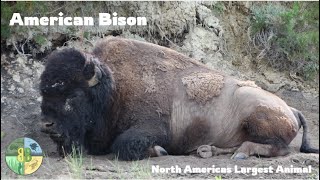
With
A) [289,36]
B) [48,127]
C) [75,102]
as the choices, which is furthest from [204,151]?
[289,36]

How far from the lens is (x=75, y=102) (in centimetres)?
668

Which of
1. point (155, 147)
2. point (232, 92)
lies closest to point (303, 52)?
point (232, 92)

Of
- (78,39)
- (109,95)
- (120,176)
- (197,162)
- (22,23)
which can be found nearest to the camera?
(120,176)

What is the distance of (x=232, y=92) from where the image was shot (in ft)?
23.7

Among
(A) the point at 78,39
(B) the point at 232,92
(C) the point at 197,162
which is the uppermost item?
(A) the point at 78,39

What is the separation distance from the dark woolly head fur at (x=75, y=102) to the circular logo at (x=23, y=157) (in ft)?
1.49

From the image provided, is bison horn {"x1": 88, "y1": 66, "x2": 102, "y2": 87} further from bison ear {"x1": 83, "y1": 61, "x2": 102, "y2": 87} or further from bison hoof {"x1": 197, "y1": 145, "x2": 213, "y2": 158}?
bison hoof {"x1": 197, "y1": 145, "x2": 213, "y2": 158}

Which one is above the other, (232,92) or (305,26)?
(305,26)

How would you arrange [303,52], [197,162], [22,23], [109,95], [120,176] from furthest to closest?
1. [303,52]
2. [22,23]
3. [109,95]
4. [197,162]
5. [120,176]

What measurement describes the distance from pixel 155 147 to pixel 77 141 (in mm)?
692

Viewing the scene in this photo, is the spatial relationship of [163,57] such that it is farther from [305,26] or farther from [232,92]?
[305,26]

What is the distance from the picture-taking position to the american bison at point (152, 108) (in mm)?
6648

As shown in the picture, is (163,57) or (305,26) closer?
(163,57)

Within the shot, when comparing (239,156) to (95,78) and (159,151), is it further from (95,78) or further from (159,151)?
(95,78)
